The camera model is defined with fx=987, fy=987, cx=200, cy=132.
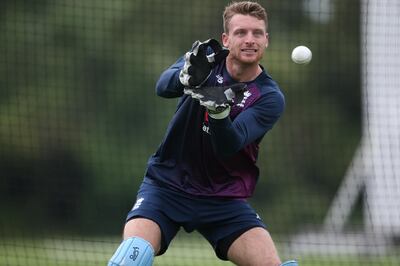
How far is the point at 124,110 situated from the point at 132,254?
57.0 feet

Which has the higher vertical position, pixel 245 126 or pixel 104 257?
pixel 245 126

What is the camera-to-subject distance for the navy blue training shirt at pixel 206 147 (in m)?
6.29

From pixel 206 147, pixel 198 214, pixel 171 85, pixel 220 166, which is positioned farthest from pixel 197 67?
pixel 198 214

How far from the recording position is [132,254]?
5.89 metres

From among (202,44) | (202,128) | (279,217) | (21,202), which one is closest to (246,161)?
(202,128)

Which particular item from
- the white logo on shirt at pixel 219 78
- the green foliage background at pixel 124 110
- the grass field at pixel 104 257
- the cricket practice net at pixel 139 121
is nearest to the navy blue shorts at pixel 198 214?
the white logo on shirt at pixel 219 78

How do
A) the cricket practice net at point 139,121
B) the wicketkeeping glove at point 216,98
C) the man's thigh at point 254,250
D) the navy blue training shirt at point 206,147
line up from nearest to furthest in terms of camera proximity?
1. the wicketkeeping glove at point 216,98
2. the man's thigh at point 254,250
3. the navy blue training shirt at point 206,147
4. the cricket practice net at point 139,121

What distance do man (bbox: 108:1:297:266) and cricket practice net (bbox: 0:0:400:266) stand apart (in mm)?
9698

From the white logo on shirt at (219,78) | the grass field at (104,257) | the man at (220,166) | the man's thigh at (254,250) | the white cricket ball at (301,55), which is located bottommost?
the grass field at (104,257)

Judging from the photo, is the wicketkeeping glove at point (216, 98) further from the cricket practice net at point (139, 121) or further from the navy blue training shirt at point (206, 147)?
the cricket practice net at point (139, 121)

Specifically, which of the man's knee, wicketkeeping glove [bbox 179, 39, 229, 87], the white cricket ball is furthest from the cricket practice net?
wicketkeeping glove [bbox 179, 39, 229, 87]

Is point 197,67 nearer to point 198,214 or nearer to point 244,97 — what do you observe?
point 244,97

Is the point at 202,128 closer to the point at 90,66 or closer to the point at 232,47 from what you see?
the point at 232,47

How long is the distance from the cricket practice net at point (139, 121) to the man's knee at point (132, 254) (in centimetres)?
1023
